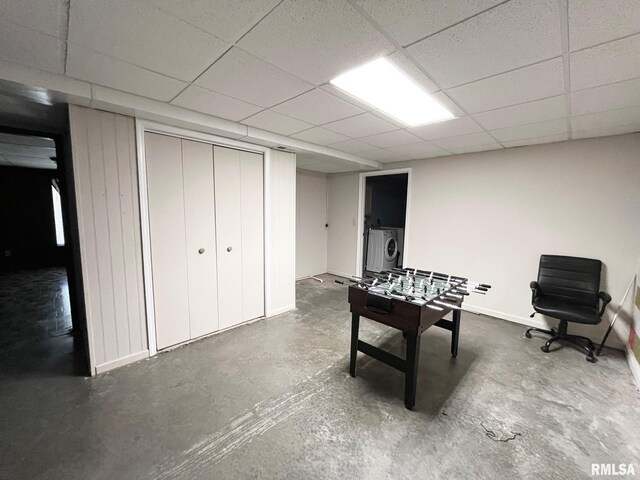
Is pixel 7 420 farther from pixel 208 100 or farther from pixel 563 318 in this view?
pixel 563 318

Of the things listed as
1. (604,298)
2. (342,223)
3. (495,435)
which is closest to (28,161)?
(342,223)

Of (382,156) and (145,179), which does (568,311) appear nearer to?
(382,156)

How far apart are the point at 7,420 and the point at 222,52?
2.77 m

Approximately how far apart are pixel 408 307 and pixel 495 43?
1.63 m

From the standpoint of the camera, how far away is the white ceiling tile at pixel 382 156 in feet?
12.7

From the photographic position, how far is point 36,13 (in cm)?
118

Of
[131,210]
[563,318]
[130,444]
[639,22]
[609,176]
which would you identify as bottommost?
[130,444]

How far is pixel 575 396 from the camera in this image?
2.14 m

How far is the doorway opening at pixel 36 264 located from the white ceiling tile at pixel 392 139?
329cm

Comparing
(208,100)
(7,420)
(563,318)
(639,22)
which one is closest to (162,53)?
(208,100)

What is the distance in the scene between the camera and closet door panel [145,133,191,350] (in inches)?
98.5

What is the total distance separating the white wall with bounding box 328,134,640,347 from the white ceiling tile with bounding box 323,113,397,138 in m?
1.77

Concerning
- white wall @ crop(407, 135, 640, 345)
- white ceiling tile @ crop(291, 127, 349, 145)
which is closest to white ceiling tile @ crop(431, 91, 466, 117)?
white ceiling tile @ crop(291, 127, 349, 145)

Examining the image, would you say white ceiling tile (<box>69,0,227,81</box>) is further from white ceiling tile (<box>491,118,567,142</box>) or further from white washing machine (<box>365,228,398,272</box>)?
white washing machine (<box>365,228,398,272</box>)
